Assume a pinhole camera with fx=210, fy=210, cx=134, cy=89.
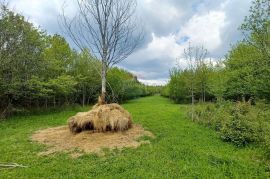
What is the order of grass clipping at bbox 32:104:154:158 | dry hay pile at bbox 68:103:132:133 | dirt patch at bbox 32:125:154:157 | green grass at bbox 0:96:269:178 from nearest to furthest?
green grass at bbox 0:96:269:178
dirt patch at bbox 32:125:154:157
grass clipping at bbox 32:104:154:158
dry hay pile at bbox 68:103:132:133

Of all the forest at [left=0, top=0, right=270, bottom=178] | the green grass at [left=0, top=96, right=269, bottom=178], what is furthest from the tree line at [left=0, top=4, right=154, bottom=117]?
the green grass at [left=0, top=96, right=269, bottom=178]

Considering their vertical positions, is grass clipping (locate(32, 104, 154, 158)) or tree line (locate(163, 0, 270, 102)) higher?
tree line (locate(163, 0, 270, 102))

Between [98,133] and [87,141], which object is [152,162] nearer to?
[87,141]

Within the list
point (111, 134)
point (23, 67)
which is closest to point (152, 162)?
point (111, 134)

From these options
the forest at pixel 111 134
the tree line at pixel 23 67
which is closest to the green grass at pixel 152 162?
the forest at pixel 111 134

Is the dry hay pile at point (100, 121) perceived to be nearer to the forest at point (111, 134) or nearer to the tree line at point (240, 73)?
the forest at point (111, 134)

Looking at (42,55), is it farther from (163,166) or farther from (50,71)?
(163,166)

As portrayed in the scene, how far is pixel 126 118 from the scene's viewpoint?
8.06 metres

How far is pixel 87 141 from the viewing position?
6.93 m

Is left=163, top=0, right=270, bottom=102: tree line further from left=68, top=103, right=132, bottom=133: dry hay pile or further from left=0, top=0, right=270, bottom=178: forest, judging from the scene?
left=68, top=103, right=132, bottom=133: dry hay pile

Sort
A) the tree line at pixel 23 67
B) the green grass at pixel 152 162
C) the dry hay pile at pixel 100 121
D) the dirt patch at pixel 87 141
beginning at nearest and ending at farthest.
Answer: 1. the green grass at pixel 152 162
2. the dirt patch at pixel 87 141
3. the dry hay pile at pixel 100 121
4. the tree line at pixel 23 67

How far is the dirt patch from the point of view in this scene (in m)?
6.30

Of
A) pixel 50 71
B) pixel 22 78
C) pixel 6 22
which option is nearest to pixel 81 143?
pixel 22 78

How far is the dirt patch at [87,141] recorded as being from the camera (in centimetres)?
630
